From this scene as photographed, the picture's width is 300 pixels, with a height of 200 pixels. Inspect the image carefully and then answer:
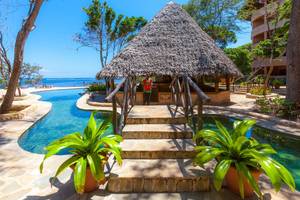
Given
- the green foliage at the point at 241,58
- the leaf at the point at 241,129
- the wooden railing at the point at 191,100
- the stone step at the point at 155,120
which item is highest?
the green foliage at the point at 241,58

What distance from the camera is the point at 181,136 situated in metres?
3.96

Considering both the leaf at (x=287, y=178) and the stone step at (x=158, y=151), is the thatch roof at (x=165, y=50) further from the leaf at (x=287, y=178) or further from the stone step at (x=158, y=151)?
the leaf at (x=287, y=178)

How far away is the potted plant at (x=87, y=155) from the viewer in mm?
2383

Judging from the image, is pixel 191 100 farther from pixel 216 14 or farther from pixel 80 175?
pixel 216 14

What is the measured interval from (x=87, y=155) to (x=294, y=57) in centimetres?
924

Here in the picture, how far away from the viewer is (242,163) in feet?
7.90

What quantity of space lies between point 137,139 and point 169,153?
97cm

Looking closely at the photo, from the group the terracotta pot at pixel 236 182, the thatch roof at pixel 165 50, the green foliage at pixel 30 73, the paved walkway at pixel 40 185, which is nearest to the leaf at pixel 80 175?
the paved walkway at pixel 40 185

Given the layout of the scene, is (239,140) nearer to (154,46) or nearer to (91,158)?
(91,158)

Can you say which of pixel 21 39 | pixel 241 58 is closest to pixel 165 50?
pixel 21 39

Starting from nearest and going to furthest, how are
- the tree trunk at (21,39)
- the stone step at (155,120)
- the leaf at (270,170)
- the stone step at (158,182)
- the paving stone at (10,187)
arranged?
the leaf at (270,170) → the stone step at (158,182) → the paving stone at (10,187) → the stone step at (155,120) → the tree trunk at (21,39)

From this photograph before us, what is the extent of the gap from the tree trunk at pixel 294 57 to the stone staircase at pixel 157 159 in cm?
633


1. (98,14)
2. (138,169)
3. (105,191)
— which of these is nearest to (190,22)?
(138,169)

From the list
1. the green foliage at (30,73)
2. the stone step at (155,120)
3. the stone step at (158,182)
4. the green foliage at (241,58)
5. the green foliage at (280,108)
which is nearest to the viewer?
the stone step at (158,182)
